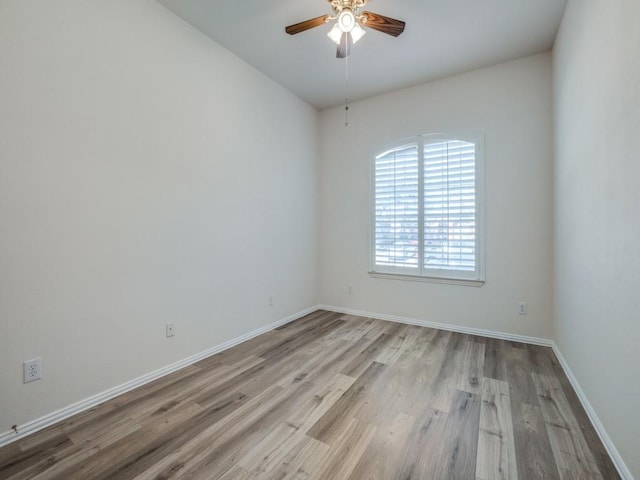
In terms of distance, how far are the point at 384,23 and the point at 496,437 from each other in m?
2.73

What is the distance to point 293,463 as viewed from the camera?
1.48 meters

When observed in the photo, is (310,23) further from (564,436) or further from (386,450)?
(564,436)

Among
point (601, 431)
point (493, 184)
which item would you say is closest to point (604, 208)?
point (601, 431)

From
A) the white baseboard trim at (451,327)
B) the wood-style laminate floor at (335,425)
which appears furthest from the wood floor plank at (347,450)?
the white baseboard trim at (451,327)

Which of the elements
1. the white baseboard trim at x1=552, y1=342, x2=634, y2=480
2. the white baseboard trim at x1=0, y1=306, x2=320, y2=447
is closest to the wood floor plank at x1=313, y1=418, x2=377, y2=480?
the white baseboard trim at x1=552, y1=342, x2=634, y2=480

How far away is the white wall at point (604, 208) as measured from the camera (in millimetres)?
1318

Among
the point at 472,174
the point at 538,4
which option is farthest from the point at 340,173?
the point at 538,4

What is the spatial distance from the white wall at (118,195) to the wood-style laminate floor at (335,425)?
37cm

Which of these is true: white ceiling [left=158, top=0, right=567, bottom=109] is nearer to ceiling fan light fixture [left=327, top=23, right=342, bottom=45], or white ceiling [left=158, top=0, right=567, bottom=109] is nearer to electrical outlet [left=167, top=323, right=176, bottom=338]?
ceiling fan light fixture [left=327, top=23, right=342, bottom=45]

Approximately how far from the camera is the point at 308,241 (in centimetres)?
421

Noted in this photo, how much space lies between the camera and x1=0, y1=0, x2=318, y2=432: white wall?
1693 millimetres

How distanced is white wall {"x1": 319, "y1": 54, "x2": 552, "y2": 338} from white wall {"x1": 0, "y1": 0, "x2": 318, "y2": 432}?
1.45m

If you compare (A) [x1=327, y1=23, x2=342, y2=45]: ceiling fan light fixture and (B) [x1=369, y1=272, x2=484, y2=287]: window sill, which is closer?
(A) [x1=327, y1=23, x2=342, y2=45]: ceiling fan light fixture

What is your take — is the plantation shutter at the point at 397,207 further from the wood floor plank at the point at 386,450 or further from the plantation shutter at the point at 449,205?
the wood floor plank at the point at 386,450
